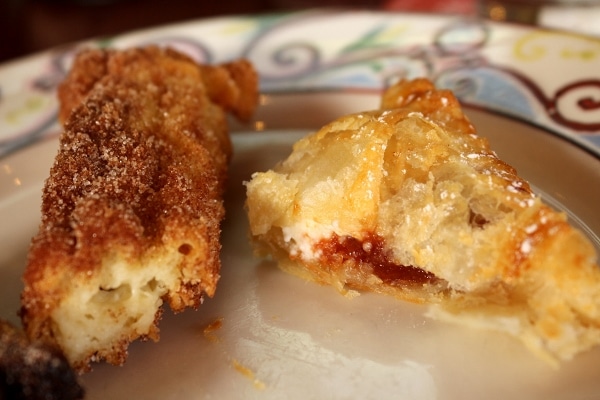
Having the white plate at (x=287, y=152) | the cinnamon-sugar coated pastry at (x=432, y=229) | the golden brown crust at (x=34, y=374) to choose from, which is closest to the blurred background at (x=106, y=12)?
the white plate at (x=287, y=152)

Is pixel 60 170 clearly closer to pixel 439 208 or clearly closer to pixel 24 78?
pixel 439 208

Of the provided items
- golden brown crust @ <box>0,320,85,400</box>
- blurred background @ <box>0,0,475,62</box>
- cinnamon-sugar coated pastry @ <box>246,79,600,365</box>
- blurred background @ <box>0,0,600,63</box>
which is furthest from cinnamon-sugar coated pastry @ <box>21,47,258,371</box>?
blurred background @ <box>0,0,475,62</box>

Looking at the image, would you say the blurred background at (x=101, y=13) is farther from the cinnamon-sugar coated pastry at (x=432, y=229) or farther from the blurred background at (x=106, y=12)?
the cinnamon-sugar coated pastry at (x=432, y=229)

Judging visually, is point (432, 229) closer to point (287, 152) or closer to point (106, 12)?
point (287, 152)

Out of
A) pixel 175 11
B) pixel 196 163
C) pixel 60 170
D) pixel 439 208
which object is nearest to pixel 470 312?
pixel 439 208

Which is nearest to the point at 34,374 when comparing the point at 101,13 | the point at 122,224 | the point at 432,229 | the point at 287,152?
the point at 122,224

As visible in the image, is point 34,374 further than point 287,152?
No

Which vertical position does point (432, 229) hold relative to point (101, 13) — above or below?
below
